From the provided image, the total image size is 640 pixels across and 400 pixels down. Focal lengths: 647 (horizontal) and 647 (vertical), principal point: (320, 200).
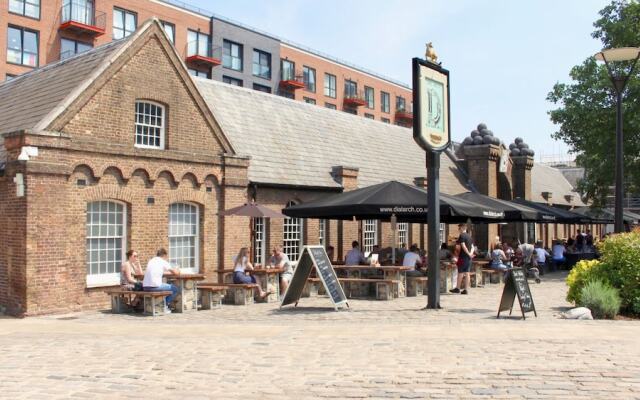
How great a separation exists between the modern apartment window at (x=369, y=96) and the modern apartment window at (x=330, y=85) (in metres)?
5.50

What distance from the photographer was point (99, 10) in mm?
40500

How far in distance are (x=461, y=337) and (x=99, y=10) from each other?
37014mm

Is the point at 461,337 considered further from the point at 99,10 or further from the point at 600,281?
the point at 99,10

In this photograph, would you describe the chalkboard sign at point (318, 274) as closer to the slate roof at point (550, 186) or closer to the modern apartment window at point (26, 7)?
the slate roof at point (550, 186)

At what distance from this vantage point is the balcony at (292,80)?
177 feet

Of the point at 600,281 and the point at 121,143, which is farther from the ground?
the point at 121,143

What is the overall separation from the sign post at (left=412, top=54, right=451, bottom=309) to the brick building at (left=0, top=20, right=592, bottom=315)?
6092mm

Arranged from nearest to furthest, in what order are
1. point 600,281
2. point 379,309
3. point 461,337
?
point 461,337 < point 600,281 < point 379,309

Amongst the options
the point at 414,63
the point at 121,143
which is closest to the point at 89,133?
the point at 121,143

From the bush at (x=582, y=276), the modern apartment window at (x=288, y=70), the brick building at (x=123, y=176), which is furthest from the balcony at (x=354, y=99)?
the bush at (x=582, y=276)

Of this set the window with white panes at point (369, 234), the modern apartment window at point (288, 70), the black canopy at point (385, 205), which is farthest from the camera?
the modern apartment window at point (288, 70)

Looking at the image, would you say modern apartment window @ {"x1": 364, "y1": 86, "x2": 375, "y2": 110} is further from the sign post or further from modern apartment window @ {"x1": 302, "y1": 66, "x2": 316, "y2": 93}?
the sign post

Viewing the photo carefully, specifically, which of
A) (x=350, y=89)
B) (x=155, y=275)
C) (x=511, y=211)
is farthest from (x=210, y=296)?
(x=350, y=89)

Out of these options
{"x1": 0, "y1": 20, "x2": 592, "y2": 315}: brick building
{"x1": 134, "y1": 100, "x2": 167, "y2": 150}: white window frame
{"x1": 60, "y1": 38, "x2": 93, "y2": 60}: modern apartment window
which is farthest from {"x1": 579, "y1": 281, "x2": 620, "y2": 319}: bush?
{"x1": 60, "y1": 38, "x2": 93, "y2": 60}: modern apartment window
